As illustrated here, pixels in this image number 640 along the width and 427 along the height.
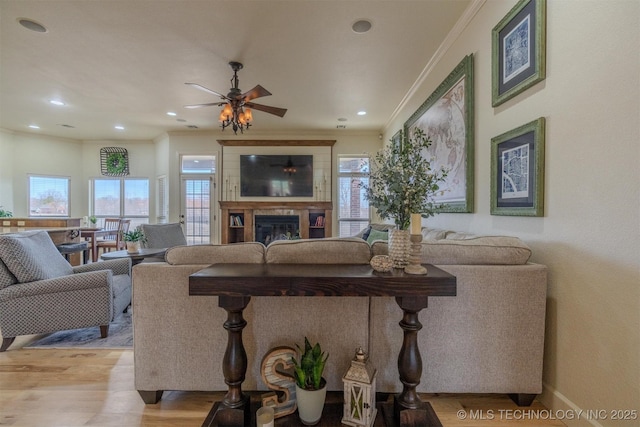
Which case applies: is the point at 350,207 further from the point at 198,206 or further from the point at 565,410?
the point at 565,410

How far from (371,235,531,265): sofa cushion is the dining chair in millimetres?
6133

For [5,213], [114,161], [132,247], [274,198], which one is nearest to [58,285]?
[132,247]

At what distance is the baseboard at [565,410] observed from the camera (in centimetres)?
138

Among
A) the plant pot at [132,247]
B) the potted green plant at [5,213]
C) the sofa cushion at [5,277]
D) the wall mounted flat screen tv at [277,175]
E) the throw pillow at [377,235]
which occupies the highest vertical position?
the wall mounted flat screen tv at [277,175]

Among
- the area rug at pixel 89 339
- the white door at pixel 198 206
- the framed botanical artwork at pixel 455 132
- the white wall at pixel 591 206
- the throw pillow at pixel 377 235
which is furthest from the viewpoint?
the white door at pixel 198 206

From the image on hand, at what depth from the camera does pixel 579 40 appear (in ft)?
4.71

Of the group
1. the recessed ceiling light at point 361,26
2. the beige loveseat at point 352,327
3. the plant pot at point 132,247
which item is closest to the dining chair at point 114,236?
the plant pot at point 132,247

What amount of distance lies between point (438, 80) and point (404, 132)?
1202 mm

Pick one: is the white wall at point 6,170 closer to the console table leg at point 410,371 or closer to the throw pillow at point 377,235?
the throw pillow at point 377,235

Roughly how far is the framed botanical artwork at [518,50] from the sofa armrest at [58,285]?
344 centimetres

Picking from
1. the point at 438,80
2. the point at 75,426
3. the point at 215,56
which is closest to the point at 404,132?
the point at 438,80

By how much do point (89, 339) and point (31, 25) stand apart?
9.53ft

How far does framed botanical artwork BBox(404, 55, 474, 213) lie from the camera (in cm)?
247

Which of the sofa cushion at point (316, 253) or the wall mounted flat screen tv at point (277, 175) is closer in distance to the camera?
the sofa cushion at point (316, 253)
